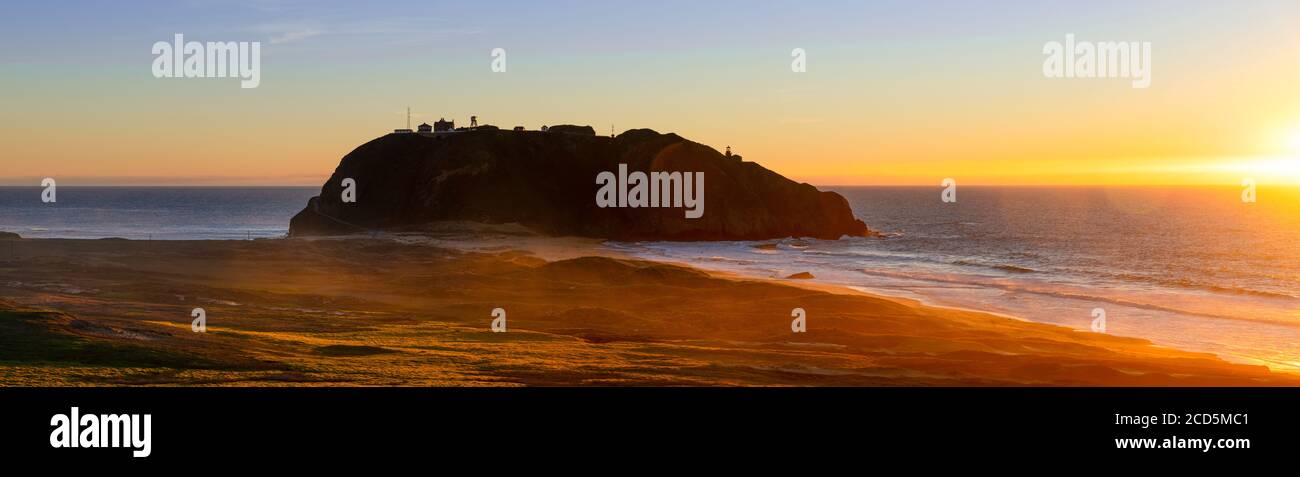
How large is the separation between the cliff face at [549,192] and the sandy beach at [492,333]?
5846cm

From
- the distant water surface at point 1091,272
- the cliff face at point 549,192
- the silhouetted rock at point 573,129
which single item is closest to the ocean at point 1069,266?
the distant water surface at point 1091,272

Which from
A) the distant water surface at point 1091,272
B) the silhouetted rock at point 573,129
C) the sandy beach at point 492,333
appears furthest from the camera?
the silhouetted rock at point 573,129

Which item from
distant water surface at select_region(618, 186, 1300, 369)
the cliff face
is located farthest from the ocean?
the cliff face

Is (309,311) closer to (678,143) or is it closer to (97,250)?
(97,250)

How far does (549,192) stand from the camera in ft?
480

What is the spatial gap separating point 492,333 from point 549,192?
349 ft

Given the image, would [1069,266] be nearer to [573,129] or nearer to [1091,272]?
[1091,272]

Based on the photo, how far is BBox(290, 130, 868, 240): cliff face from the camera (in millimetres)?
136750

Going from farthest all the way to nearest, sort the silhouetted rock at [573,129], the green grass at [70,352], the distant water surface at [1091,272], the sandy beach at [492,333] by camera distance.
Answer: the silhouetted rock at [573,129]
the distant water surface at [1091,272]
the sandy beach at [492,333]
the green grass at [70,352]

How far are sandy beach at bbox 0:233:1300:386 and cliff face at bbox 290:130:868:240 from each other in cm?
5846

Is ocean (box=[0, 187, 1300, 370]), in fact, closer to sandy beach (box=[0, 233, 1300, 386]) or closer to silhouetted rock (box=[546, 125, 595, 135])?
sandy beach (box=[0, 233, 1300, 386])

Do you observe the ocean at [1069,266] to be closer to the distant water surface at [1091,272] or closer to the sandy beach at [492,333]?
the distant water surface at [1091,272]

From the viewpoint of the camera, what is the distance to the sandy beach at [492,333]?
2739 cm
